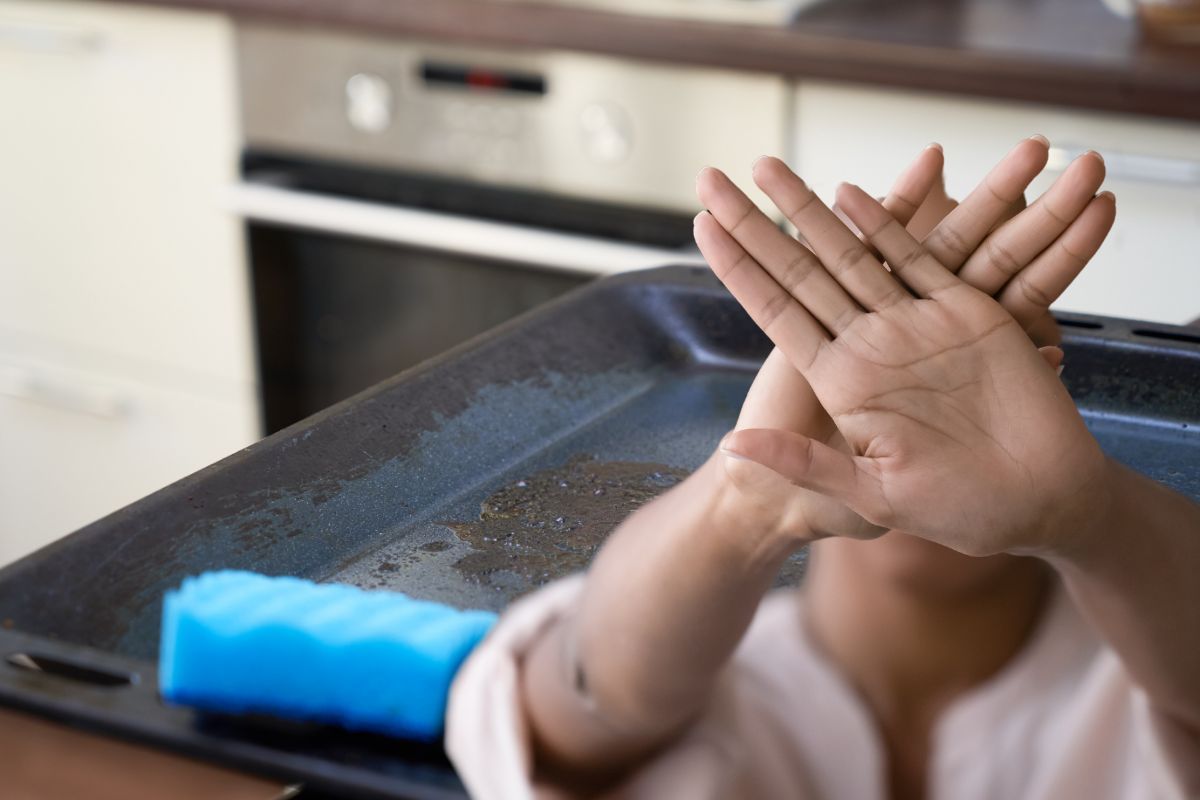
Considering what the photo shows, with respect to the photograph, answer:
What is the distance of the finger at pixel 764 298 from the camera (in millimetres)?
401

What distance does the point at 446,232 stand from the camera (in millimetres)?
1347

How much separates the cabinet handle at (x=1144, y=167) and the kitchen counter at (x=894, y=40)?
1.4 inches

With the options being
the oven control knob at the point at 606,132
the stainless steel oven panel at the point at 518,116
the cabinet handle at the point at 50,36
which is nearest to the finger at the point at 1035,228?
the stainless steel oven panel at the point at 518,116

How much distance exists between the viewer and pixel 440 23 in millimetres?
1300

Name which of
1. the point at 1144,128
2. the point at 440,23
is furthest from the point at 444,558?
the point at 440,23

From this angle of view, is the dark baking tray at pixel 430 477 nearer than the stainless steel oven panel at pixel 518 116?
Yes

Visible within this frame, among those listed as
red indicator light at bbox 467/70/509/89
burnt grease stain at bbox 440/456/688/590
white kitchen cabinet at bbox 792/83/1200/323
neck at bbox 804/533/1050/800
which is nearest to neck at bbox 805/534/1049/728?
neck at bbox 804/533/1050/800

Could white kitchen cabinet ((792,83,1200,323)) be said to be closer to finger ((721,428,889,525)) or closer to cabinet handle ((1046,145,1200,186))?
cabinet handle ((1046,145,1200,186))

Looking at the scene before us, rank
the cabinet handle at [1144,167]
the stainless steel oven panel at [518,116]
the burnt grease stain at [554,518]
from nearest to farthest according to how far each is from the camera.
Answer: the burnt grease stain at [554,518] < the cabinet handle at [1144,167] < the stainless steel oven panel at [518,116]

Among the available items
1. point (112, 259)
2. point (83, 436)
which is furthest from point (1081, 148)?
point (83, 436)

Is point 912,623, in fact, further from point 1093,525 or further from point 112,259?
point 112,259

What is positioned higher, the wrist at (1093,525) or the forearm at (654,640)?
the wrist at (1093,525)

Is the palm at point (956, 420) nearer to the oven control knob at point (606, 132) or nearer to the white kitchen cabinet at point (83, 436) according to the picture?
the oven control knob at point (606, 132)

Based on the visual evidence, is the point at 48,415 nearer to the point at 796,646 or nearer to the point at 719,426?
the point at 719,426
